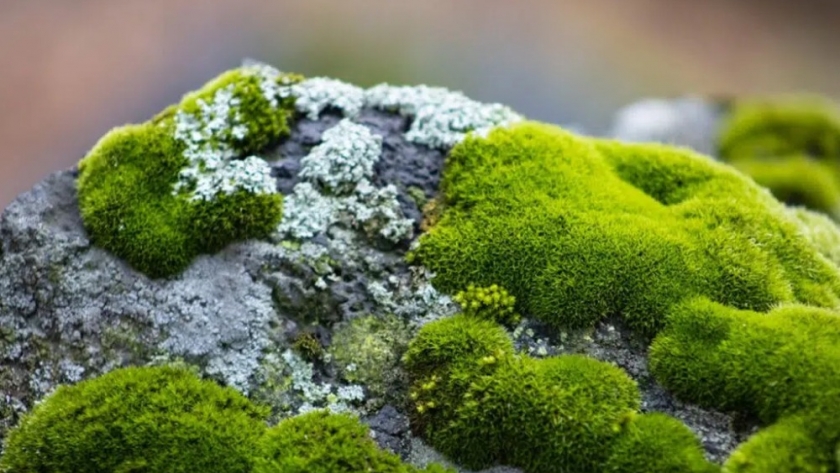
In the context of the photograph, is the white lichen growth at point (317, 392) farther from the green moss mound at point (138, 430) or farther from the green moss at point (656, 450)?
the green moss at point (656, 450)

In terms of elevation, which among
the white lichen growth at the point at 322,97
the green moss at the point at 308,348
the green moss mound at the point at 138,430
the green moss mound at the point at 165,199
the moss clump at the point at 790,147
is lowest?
the green moss mound at the point at 138,430

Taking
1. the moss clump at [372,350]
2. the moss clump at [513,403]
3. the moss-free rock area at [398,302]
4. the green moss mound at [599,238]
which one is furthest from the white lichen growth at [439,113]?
the moss clump at [513,403]

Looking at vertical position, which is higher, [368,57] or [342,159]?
[368,57]

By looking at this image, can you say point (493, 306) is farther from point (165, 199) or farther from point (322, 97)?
point (165, 199)

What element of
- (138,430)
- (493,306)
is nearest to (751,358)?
(493,306)

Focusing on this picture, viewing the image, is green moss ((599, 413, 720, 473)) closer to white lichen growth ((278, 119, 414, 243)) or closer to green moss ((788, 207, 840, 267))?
white lichen growth ((278, 119, 414, 243))
